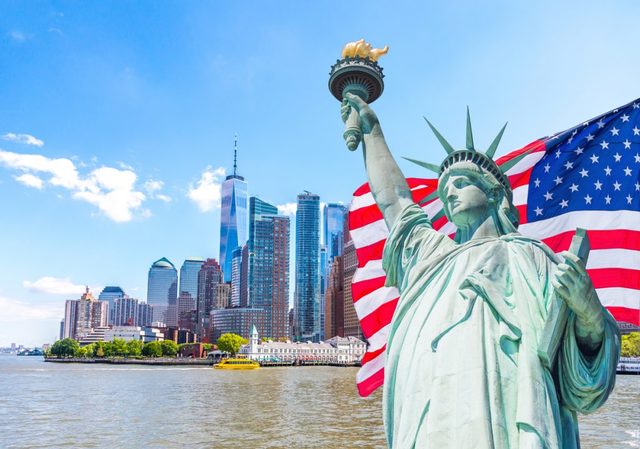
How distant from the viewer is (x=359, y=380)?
732 centimetres

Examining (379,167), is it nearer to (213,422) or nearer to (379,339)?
(379,339)

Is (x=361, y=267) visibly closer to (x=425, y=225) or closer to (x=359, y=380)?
(x=359, y=380)

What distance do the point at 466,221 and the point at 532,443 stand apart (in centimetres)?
167

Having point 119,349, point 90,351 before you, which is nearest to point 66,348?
point 90,351

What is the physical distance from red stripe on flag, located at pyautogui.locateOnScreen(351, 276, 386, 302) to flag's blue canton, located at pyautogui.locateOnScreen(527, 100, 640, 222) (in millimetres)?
2281

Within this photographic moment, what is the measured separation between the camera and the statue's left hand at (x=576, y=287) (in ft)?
10.1

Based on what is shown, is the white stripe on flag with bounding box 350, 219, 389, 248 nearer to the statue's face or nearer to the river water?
the statue's face

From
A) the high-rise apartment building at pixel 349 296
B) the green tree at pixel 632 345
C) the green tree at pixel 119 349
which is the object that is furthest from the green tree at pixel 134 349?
the green tree at pixel 632 345

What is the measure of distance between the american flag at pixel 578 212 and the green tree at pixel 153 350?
5802 inches

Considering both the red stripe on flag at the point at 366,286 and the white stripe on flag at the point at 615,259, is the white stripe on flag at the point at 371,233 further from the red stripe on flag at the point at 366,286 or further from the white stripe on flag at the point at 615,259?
the white stripe on flag at the point at 615,259

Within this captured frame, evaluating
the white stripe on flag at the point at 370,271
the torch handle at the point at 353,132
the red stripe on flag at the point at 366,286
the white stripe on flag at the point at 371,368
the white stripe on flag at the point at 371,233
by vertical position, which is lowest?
the white stripe on flag at the point at 371,368

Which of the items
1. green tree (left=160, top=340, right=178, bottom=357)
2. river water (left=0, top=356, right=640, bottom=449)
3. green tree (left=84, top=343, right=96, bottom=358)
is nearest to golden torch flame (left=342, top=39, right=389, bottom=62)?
river water (left=0, top=356, right=640, bottom=449)

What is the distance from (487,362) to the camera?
345 cm

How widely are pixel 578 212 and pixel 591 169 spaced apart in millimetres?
686
